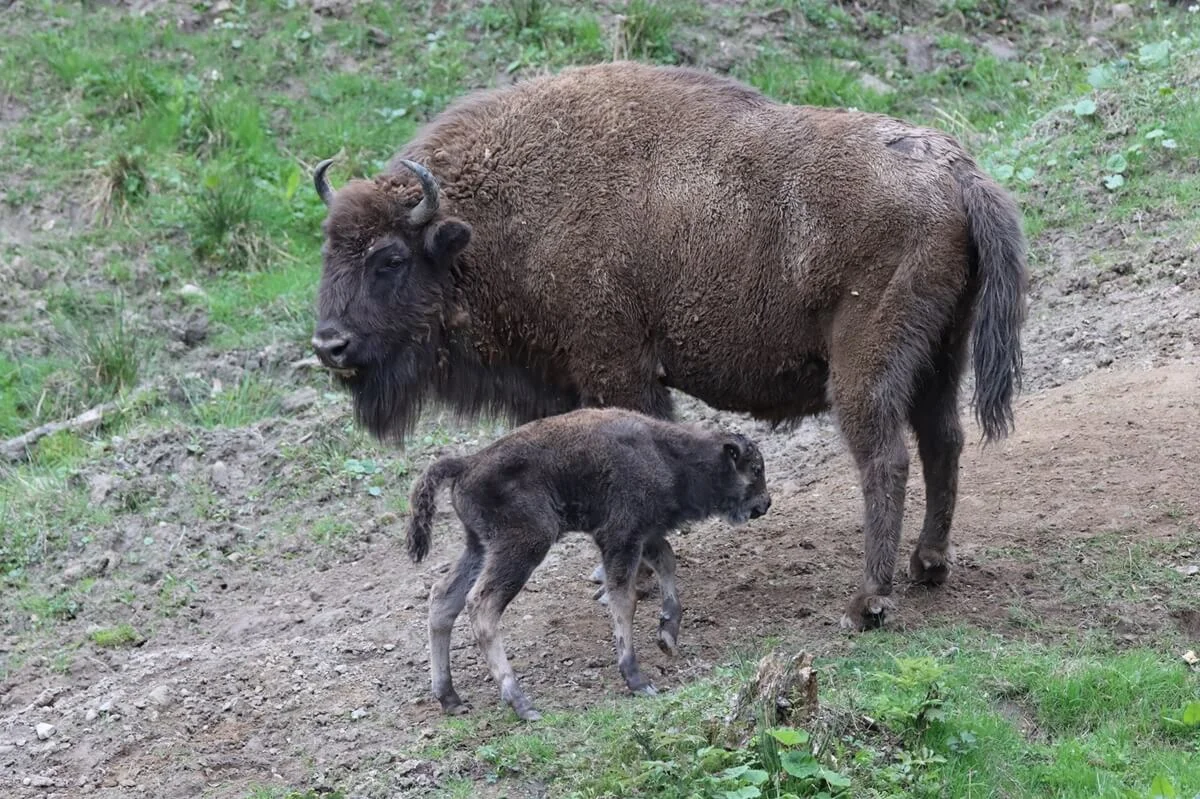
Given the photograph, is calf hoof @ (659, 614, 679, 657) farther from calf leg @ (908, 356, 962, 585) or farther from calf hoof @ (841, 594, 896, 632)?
calf leg @ (908, 356, 962, 585)

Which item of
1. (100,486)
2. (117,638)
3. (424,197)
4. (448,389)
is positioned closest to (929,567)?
(448,389)

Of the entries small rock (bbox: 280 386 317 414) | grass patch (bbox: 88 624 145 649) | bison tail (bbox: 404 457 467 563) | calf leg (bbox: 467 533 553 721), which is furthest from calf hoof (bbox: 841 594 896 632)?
small rock (bbox: 280 386 317 414)

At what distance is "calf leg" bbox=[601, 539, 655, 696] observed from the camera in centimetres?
636

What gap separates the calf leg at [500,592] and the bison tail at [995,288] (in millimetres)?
2078

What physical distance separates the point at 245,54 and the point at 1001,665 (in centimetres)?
982

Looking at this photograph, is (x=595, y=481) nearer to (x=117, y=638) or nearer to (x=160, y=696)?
(x=160, y=696)

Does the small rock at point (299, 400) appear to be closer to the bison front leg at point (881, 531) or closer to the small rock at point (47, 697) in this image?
the small rock at point (47, 697)

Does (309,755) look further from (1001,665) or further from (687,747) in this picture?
(1001,665)

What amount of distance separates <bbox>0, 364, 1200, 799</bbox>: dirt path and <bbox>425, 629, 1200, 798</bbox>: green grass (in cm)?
37

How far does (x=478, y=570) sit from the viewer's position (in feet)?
21.3

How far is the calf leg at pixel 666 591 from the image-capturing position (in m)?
6.71

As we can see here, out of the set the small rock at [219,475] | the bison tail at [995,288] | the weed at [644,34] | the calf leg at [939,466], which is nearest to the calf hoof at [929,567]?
the calf leg at [939,466]

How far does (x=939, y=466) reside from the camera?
24.0 ft

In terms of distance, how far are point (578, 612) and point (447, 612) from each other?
3.55 ft
